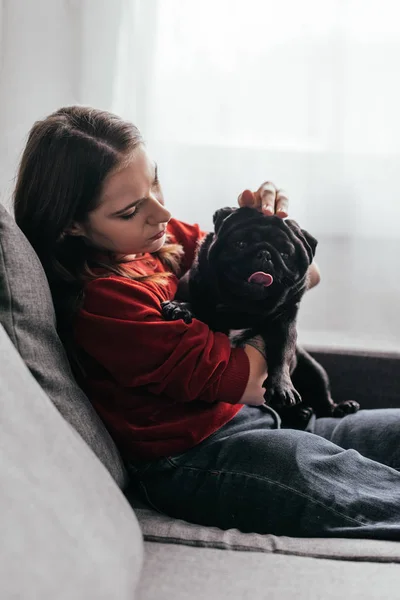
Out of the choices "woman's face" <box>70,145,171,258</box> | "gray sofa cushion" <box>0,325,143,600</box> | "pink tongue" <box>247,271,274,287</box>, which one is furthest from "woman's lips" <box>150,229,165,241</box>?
"gray sofa cushion" <box>0,325,143,600</box>

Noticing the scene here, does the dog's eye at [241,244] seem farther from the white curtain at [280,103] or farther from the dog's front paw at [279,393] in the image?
the white curtain at [280,103]

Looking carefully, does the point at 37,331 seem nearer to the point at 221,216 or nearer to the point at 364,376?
the point at 221,216

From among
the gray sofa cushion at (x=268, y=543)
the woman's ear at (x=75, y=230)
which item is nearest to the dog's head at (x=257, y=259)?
the woman's ear at (x=75, y=230)

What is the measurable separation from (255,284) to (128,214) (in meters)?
0.26

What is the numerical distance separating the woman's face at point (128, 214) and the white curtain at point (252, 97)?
2.13 ft

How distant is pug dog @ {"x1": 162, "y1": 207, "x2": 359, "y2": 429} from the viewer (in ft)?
3.79

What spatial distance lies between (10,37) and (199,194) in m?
0.67

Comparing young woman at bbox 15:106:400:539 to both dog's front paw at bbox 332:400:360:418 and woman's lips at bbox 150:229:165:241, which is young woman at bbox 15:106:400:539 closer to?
woman's lips at bbox 150:229:165:241

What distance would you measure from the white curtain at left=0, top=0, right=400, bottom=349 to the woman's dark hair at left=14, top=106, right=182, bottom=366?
1.97ft

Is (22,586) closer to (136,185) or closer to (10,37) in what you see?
(136,185)

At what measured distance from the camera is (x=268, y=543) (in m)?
1.05

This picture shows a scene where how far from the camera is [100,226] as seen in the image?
3.96ft

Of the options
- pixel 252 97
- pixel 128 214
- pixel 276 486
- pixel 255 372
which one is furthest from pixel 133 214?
pixel 252 97

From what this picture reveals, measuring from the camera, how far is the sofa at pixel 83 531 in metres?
0.67
